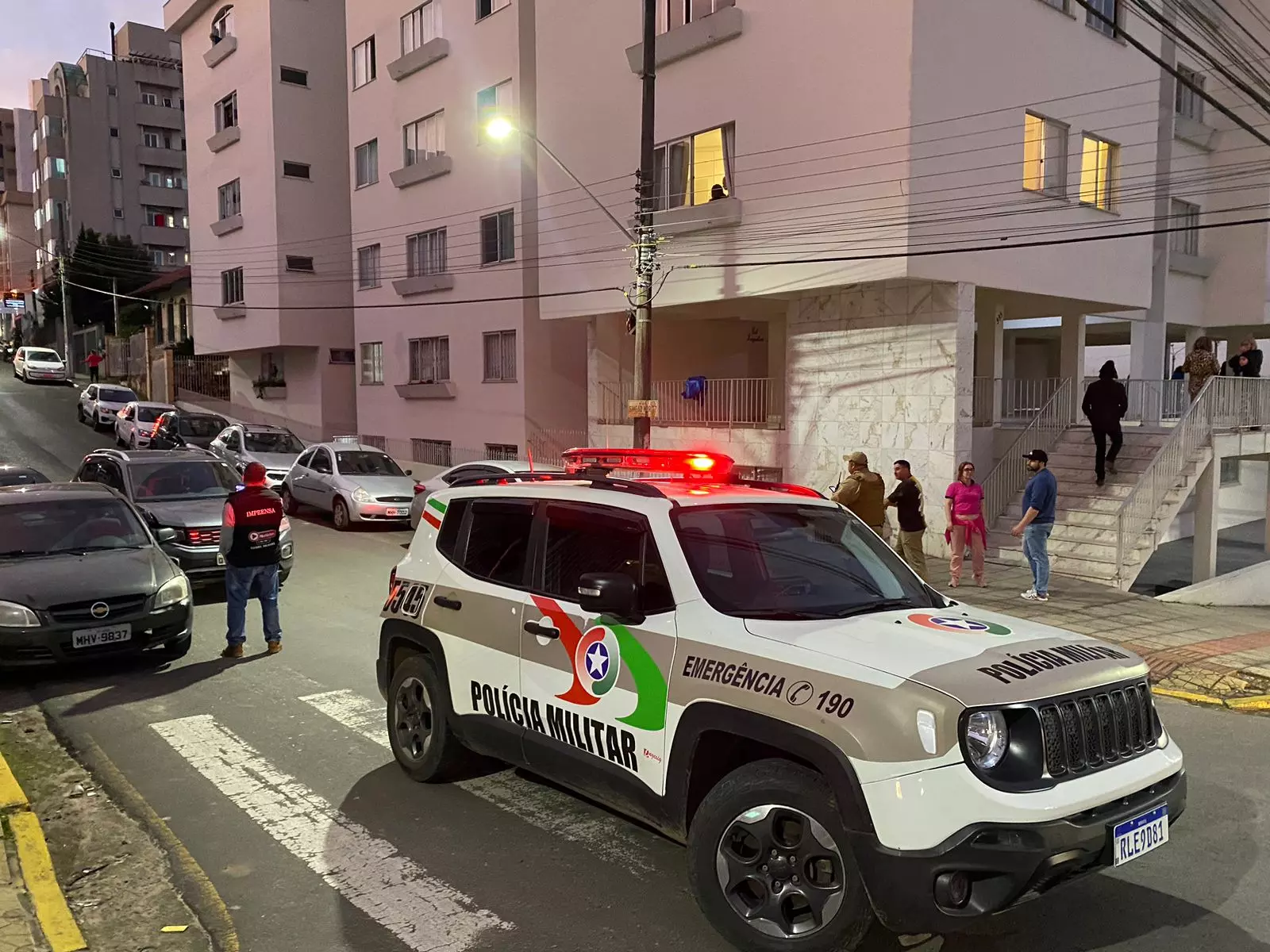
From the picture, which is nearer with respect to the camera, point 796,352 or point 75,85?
point 796,352

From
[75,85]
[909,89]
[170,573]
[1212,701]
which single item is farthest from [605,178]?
[75,85]

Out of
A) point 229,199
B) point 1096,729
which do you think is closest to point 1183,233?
point 1096,729

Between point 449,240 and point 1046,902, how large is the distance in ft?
78.0

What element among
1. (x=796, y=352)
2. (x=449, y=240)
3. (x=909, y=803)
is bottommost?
(x=909, y=803)

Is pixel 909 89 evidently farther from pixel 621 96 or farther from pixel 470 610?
pixel 470 610

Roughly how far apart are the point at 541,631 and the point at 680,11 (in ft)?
51.9

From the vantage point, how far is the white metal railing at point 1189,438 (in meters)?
13.6

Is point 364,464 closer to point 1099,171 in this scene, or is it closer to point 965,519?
point 965,519

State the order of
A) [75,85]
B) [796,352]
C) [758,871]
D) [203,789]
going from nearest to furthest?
[758,871], [203,789], [796,352], [75,85]

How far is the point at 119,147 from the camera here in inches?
2672

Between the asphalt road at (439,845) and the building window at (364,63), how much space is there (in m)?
25.0

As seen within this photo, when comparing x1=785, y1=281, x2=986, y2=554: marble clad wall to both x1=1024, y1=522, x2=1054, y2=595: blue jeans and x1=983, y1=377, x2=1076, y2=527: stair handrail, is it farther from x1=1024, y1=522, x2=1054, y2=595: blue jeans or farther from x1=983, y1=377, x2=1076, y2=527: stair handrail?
x1=1024, y1=522, x2=1054, y2=595: blue jeans

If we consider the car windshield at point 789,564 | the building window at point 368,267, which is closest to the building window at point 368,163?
the building window at point 368,267

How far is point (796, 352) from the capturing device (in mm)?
17000
